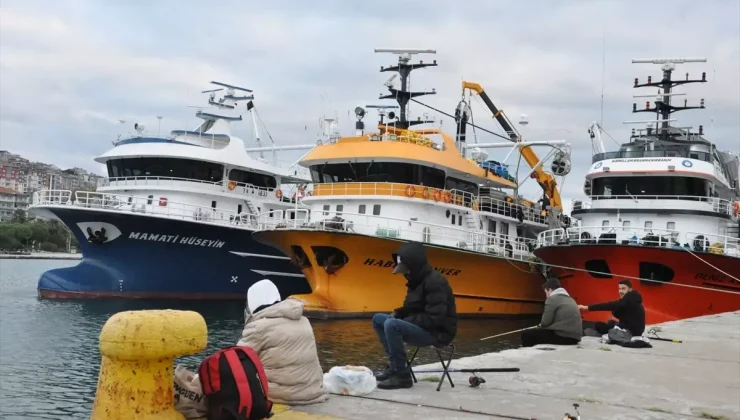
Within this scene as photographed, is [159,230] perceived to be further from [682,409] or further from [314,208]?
[682,409]

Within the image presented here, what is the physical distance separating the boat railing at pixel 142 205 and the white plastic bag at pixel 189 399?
2167 cm

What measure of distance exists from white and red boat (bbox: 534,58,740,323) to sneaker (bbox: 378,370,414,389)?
13422mm

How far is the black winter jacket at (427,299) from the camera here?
6.26 meters

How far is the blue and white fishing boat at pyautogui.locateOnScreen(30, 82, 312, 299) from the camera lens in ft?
85.8

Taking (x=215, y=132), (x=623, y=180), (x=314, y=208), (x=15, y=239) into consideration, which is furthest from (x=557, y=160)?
(x=15, y=239)

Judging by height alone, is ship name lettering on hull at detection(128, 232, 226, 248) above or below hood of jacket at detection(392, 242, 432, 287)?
above

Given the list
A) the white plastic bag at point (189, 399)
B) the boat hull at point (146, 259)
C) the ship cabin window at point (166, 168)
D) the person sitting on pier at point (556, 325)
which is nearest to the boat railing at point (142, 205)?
the boat hull at point (146, 259)

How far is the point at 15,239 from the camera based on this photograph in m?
106

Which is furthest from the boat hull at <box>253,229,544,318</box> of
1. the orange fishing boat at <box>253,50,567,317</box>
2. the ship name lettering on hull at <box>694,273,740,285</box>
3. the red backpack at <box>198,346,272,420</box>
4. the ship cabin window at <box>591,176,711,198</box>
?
the red backpack at <box>198,346,272,420</box>

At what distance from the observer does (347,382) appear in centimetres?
593

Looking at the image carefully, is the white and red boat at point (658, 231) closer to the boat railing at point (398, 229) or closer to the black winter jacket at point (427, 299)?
the boat railing at point (398, 229)

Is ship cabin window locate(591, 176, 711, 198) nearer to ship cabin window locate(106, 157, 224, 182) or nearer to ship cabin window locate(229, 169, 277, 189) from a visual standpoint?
ship cabin window locate(229, 169, 277, 189)

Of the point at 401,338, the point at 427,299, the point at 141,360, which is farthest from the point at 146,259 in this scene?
the point at 141,360

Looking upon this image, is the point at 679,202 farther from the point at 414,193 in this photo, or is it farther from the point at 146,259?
the point at 146,259
